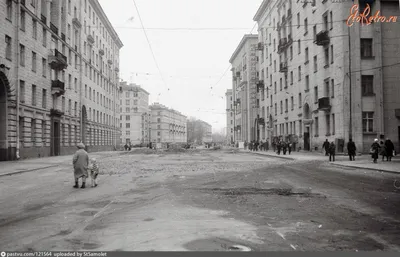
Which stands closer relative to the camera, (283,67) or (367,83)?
(367,83)

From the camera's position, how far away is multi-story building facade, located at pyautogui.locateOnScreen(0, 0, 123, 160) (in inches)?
1168

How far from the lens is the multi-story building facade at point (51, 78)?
97.3 ft

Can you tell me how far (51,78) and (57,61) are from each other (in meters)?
1.85

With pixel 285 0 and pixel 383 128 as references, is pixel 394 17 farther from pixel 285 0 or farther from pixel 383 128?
pixel 285 0

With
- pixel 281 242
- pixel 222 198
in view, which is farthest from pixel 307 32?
pixel 281 242

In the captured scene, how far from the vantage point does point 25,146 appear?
107 feet

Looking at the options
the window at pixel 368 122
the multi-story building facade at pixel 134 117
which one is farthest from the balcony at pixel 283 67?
the multi-story building facade at pixel 134 117

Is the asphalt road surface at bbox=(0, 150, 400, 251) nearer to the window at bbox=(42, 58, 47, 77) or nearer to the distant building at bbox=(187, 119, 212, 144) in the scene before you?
the window at bbox=(42, 58, 47, 77)

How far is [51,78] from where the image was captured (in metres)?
39.6

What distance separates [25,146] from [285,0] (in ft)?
119

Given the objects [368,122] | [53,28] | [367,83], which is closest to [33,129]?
[53,28]

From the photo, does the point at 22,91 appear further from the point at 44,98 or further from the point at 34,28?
the point at 34,28

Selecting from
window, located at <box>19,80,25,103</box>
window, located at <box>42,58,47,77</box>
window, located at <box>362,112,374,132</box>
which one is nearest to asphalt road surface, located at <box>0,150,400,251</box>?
window, located at <box>19,80,25,103</box>

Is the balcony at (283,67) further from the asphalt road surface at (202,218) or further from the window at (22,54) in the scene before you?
the asphalt road surface at (202,218)
